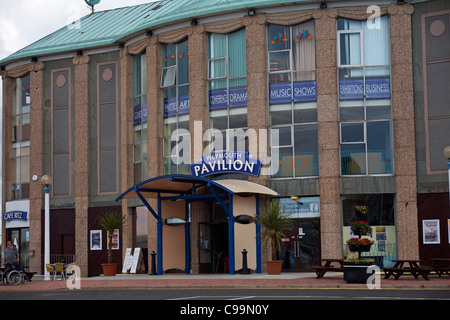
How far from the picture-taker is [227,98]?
115ft

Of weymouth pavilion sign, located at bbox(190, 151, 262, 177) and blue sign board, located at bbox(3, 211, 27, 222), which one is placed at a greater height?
weymouth pavilion sign, located at bbox(190, 151, 262, 177)

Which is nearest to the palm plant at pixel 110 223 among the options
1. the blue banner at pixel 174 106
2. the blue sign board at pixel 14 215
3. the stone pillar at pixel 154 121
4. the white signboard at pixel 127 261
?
the white signboard at pixel 127 261

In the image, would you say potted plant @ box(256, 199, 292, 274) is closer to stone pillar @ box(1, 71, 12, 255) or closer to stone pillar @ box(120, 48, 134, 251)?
stone pillar @ box(120, 48, 134, 251)

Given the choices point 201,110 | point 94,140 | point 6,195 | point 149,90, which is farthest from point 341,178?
point 6,195

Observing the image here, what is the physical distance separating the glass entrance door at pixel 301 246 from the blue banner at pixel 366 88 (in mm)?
5500

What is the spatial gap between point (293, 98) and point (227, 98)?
9.99 feet

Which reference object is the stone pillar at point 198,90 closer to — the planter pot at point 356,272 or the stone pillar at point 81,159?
the stone pillar at point 81,159

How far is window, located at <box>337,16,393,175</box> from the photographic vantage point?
3325 cm

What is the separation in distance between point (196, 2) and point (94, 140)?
9.44 metres

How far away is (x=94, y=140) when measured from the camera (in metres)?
41.6

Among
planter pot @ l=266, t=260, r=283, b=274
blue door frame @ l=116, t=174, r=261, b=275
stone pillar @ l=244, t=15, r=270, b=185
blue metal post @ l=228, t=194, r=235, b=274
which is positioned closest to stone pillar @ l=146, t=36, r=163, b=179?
blue door frame @ l=116, t=174, r=261, b=275

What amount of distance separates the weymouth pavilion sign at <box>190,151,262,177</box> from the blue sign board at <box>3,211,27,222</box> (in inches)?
528

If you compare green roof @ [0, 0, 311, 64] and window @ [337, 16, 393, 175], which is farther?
green roof @ [0, 0, 311, 64]

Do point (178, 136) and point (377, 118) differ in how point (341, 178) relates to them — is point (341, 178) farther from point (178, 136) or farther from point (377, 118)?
point (178, 136)
